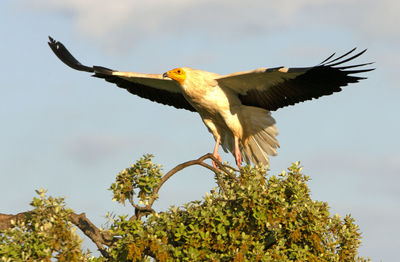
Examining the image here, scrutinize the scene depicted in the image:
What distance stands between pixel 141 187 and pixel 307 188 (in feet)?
7.32

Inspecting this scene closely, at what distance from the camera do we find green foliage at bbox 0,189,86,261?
252 inches

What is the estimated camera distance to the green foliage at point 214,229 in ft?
21.5

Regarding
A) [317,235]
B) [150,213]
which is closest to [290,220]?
[317,235]

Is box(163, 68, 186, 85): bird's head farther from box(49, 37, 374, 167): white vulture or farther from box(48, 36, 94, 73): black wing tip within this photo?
box(48, 36, 94, 73): black wing tip

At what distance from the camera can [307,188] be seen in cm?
789

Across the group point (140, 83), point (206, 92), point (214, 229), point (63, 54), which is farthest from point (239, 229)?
point (63, 54)

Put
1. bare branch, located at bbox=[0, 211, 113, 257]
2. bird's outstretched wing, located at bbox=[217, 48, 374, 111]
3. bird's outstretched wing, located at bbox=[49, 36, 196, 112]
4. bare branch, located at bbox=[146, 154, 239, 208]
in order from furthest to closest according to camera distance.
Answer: bird's outstretched wing, located at bbox=[49, 36, 196, 112], bird's outstretched wing, located at bbox=[217, 48, 374, 111], bare branch, located at bbox=[146, 154, 239, 208], bare branch, located at bbox=[0, 211, 113, 257]

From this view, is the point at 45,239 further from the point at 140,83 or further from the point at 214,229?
the point at 140,83

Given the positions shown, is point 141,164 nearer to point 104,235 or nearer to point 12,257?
point 104,235

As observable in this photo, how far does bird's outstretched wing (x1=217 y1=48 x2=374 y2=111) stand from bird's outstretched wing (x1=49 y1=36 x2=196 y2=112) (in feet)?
5.92

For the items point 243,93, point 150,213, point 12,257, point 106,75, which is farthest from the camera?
point 106,75

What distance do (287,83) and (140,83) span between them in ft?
12.1

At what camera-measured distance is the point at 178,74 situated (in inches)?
461

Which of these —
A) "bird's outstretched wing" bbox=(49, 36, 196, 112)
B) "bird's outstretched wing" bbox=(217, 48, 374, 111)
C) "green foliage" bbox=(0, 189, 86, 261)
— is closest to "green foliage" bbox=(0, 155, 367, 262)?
"green foliage" bbox=(0, 189, 86, 261)
